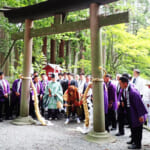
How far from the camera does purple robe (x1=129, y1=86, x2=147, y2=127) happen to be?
4656mm

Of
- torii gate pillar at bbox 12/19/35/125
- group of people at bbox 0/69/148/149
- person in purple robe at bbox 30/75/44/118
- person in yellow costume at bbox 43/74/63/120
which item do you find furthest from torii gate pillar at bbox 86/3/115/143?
person in purple robe at bbox 30/75/44/118

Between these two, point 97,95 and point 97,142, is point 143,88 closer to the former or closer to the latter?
point 97,95

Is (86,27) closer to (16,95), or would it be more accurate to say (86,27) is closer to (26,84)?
(26,84)

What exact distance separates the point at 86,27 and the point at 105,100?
2.39 m

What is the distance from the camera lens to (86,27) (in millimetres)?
6020

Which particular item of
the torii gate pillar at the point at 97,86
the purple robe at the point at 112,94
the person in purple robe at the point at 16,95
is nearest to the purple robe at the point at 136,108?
the torii gate pillar at the point at 97,86

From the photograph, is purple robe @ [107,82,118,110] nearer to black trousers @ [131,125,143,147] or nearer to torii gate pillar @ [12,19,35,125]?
black trousers @ [131,125,143,147]

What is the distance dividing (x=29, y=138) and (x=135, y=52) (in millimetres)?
11861

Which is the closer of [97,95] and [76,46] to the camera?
[97,95]

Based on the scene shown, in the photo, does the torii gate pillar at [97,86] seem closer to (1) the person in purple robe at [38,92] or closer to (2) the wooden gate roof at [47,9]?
(2) the wooden gate roof at [47,9]

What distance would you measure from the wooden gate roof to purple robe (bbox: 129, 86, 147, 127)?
285 centimetres

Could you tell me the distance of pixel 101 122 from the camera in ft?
18.2

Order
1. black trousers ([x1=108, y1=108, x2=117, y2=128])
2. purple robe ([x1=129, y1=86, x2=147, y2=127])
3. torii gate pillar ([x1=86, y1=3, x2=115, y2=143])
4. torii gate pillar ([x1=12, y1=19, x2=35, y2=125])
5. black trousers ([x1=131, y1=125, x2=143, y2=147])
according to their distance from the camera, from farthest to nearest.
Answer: torii gate pillar ([x1=12, y1=19, x2=35, y2=125]) < black trousers ([x1=108, y1=108, x2=117, y2=128]) < torii gate pillar ([x1=86, y1=3, x2=115, y2=143]) < black trousers ([x1=131, y1=125, x2=143, y2=147]) < purple robe ([x1=129, y1=86, x2=147, y2=127])

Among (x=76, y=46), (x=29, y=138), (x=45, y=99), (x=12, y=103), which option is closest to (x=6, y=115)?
(x=12, y=103)
